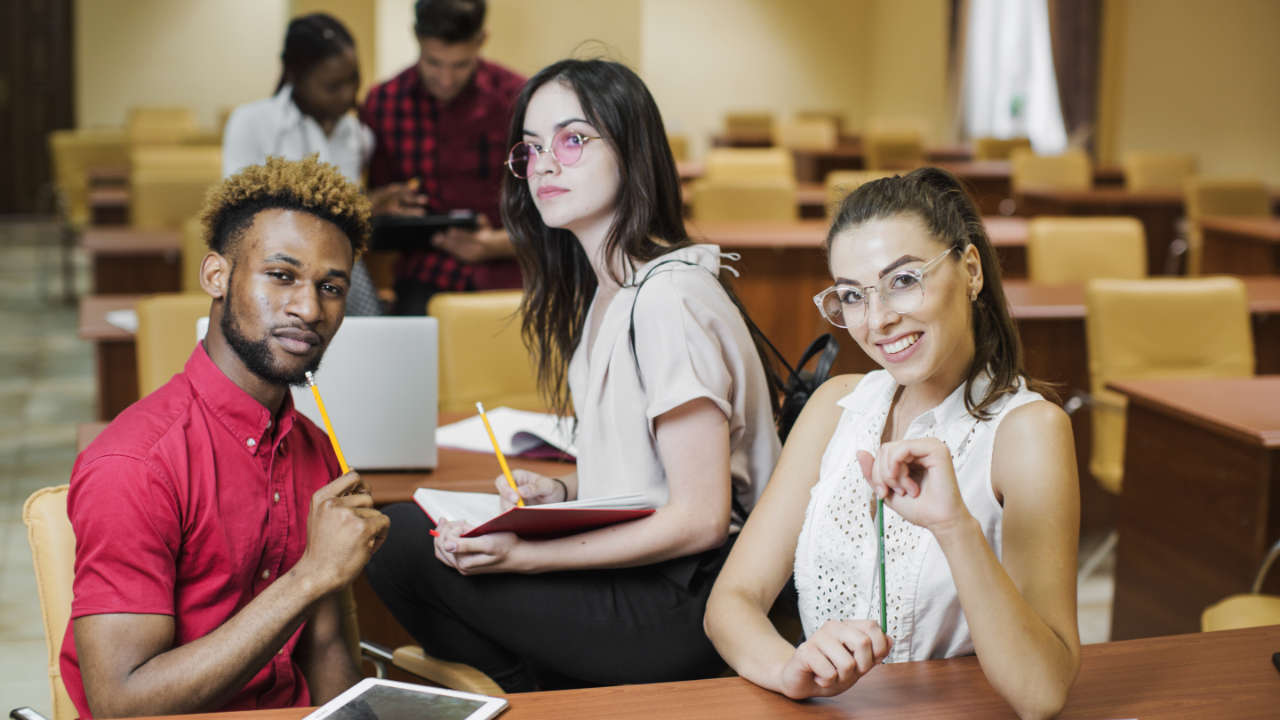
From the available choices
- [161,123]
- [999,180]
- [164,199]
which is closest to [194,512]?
[164,199]

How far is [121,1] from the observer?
486 inches

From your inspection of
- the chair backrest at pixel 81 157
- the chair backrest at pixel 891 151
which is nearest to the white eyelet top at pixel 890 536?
the chair backrest at pixel 81 157

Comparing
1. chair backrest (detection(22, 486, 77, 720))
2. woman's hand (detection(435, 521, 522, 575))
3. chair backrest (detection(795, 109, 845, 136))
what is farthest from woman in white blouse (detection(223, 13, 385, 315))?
chair backrest (detection(795, 109, 845, 136))

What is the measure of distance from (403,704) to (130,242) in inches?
171

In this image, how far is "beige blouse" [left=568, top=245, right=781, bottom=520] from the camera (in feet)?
5.95

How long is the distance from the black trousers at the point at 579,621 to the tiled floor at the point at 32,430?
1.42 m

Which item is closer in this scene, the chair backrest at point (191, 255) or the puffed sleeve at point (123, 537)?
the puffed sleeve at point (123, 537)

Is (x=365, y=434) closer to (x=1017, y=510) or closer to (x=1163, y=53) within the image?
(x=1017, y=510)

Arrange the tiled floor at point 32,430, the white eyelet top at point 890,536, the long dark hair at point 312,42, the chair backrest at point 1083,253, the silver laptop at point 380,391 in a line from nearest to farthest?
the white eyelet top at point 890,536 → the silver laptop at point 380,391 → the tiled floor at point 32,430 → the long dark hair at point 312,42 → the chair backrest at point 1083,253

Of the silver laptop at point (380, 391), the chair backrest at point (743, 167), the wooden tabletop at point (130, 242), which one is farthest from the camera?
the chair backrest at point (743, 167)

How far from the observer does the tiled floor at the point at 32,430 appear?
3.22m

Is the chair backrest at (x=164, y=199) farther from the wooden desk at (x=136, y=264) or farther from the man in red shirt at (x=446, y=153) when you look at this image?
the man in red shirt at (x=446, y=153)

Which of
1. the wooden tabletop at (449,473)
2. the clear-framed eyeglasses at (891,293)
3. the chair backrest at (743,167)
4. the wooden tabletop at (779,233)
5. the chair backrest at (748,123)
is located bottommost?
the wooden tabletop at (449,473)

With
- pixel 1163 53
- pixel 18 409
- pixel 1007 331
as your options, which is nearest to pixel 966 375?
pixel 1007 331
